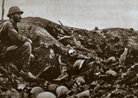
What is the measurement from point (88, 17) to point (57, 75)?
4.89ft

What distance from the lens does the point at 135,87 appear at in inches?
203

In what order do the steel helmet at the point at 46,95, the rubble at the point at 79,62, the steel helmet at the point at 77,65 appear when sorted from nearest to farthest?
the steel helmet at the point at 46,95, the rubble at the point at 79,62, the steel helmet at the point at 77,65

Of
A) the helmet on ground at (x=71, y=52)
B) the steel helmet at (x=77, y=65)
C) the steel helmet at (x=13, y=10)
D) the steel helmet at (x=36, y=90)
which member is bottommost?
the steel helmet at (x=36, y=90)

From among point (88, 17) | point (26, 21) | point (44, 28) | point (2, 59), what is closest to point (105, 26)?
point (88, 17)

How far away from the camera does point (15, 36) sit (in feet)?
16.6

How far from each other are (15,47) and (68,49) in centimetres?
114

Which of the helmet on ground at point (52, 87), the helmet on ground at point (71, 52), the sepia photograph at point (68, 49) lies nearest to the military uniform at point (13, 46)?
the sepia photograph at point (68, 49)

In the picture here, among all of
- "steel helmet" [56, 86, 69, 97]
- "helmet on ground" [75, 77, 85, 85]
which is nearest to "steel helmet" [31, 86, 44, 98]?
"steel helmet" [56, 86, 69, 97]

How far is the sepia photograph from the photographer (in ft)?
16.3

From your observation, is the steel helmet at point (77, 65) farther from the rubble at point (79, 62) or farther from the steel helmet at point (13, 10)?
the steel helmet at point (13, 10)

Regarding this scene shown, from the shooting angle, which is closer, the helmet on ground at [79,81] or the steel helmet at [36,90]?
the steel helmet at [36,90]

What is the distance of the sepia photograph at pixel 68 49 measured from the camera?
498cm

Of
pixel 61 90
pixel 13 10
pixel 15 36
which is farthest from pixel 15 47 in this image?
pixel 61 90

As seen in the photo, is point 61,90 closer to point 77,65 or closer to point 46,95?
point 46,95
